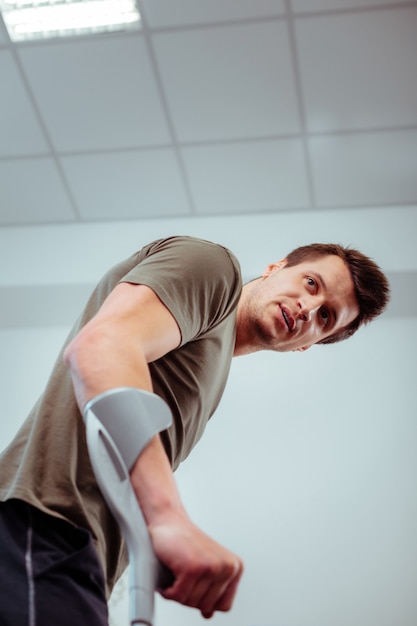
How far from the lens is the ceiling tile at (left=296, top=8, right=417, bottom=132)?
8.79ft

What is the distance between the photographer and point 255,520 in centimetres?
271

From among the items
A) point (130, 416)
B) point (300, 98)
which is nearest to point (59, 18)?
point (300, 98)

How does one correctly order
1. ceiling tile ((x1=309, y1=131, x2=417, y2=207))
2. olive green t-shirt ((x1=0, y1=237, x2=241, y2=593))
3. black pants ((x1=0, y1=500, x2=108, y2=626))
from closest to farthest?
black pants ((x1=0, y1=500, x2=108, y2=626)), olive green t-shirt ((x1=0, y1=237, x2=241, y2=593)), ceiling tile ((x1=309, y1=131, x2=417, y2=207))

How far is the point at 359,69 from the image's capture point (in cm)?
280

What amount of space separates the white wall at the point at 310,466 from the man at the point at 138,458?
1.53 metres

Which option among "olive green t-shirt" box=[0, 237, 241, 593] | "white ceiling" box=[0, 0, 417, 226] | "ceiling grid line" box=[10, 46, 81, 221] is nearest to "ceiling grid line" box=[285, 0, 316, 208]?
"white ceiling" box=[0, 0, 417, 226]

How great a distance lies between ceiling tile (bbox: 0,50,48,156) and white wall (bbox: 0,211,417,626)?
0.57 meters

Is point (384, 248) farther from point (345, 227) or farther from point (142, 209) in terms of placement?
point (142, 209)

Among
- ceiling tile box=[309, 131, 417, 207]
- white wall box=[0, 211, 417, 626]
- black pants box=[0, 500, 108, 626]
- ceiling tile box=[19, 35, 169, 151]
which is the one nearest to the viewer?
black pants box=[0, 500, 108, 626]

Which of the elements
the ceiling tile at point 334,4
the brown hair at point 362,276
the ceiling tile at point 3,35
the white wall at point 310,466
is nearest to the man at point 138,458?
the brown hair at point 362,276

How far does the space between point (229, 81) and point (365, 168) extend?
2.38 feet

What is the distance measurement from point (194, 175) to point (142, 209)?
34 cm

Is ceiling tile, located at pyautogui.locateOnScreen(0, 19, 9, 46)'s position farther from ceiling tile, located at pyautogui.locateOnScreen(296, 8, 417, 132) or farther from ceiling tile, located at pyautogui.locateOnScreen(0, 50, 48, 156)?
ceiling tile, located at pyautogui.locateOnScreen(296, 8, 417, 132)

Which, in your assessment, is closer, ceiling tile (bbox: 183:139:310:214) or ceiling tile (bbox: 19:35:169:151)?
ceiling tile (bbox: 19:35:169:151)
